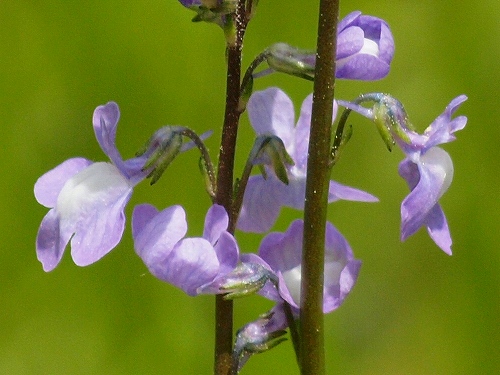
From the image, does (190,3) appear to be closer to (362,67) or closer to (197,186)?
(362,67)

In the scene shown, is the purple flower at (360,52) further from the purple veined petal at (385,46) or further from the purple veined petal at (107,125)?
the purple veined petal at (107,125)

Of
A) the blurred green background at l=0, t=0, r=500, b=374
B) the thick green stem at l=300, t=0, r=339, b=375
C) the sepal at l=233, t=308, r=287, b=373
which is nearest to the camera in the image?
the thick green stem at l=300, t=0, r=339, b=375

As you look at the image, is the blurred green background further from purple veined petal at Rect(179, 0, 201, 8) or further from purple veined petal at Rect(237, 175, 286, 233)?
purple veined petal at Rect(179, 0, 201, 8)

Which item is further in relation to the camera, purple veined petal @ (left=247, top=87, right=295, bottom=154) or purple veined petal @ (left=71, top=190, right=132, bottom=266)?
purple veined petal @ (left=247, top=87, right=295, bottom=154)

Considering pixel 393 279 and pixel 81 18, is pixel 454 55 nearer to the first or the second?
pixel 393 279

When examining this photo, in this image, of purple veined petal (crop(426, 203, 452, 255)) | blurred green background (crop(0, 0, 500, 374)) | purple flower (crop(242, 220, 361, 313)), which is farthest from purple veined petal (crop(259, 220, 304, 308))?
blurred green background (crop(0, 0, 500, 374))

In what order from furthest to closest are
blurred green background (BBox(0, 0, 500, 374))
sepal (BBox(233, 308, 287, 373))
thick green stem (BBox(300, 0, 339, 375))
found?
blurred green background (BBox(0, 0, 500, 374)) → sepal (BBox(233, 308, 287, 373)) → thick green stem (BBox(300, 0, 339, 375))

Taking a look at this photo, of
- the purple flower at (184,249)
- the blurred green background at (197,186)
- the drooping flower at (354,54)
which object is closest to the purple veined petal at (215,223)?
the purple flower at (184,249)
